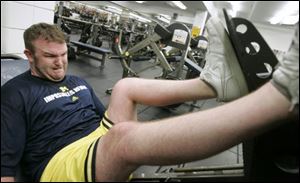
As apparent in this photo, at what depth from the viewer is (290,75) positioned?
0.47m

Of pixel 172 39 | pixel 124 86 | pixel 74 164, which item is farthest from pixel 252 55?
pixel 172 39

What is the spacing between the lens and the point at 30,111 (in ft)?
2.98

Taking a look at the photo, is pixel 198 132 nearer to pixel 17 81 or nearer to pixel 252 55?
pixel 252 55

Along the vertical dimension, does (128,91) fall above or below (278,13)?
below

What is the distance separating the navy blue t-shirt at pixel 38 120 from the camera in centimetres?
76

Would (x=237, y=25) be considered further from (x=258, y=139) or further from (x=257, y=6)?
(x=258, y=139)

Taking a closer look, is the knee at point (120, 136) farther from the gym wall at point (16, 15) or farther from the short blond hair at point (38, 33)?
the short blond hair at point (38, 33)

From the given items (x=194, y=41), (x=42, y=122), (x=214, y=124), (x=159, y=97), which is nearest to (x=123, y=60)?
(x=194, y=41)

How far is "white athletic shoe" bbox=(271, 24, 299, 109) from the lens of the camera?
464 millimetres

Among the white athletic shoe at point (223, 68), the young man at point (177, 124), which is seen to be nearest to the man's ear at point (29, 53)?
the young man at point (177, 124)

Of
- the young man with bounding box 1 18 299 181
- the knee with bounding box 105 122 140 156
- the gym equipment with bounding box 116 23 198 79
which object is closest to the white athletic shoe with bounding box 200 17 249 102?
the young man with bounding box 1 18 299 181

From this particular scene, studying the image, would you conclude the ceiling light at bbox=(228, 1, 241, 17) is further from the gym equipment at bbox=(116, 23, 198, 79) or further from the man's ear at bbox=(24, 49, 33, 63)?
the gym equipment at bbox=(116, 23, 198, 79)

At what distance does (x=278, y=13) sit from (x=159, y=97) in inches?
14.5

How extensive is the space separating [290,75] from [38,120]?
82 centimetres
